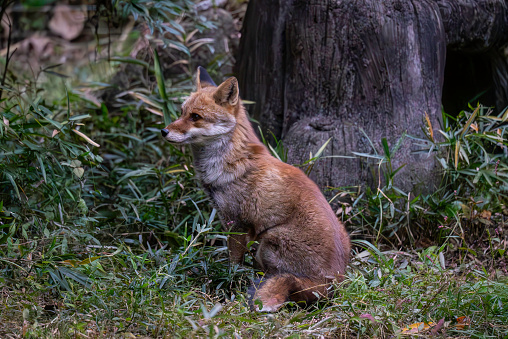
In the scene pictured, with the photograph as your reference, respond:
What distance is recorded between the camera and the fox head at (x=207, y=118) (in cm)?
407

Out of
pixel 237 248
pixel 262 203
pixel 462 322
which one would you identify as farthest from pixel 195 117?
pixel 462 322

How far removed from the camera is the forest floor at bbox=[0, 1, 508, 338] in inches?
119

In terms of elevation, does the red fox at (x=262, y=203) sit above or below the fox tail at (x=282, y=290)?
above

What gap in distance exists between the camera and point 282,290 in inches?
136

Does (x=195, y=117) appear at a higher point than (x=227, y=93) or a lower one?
lower

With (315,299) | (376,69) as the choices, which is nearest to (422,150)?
(376,69)

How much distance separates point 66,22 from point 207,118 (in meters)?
9.02

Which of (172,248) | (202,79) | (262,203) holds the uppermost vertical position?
(202,79)

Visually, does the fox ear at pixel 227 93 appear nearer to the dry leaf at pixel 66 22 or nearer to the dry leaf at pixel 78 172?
the dry leaf at pixel 78 172

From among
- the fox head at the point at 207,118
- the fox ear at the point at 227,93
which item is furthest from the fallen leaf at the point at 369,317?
the fox ear at the point at 227,93

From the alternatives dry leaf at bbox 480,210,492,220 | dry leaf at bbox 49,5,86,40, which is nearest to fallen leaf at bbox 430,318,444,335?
Answer: dry leaf at bbox 480,210,492,220

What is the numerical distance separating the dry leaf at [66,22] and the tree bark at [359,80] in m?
7.81

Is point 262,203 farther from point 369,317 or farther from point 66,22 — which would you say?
point 66,22

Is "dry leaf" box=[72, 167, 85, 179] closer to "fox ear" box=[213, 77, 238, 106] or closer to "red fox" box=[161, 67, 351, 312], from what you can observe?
"red fox" box=[161, 67, 351, 312]
